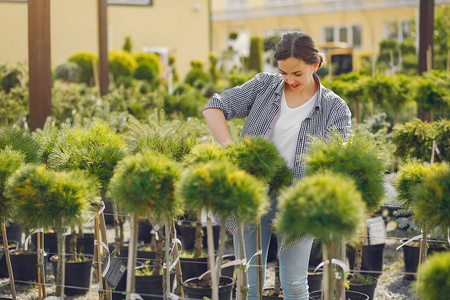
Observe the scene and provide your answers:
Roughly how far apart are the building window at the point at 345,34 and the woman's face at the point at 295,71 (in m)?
22.6

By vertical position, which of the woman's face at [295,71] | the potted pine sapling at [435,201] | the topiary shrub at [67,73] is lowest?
the potted pine sapling at [435,201]

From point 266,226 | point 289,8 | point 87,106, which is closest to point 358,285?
point 266,226

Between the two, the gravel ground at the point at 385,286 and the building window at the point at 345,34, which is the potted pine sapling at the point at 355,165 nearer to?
the gravel ground at the point at 385,286

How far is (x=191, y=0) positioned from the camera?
2078 centimetres

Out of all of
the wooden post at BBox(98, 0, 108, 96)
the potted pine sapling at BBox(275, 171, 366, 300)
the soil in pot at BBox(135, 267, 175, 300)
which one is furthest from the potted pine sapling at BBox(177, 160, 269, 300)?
the wooden post at BBox(98, 0, 108, 96)

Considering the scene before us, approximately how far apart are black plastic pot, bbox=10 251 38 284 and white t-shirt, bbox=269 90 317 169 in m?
2.08

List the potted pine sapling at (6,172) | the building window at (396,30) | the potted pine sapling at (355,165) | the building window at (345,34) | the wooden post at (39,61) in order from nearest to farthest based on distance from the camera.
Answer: the potted pine sapling at (355,165) → the potted pine sapling at (6,172) → the wooden post at (39,61) → the building window at (396,30) → the building window at (345,34)

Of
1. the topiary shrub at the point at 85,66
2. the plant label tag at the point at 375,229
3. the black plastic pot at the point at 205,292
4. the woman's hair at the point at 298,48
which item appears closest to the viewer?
the woman's hair at the point at 298,48

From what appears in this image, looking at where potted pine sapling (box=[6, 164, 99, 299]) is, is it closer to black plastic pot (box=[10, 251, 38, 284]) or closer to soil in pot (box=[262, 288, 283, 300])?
soil in pot (box=[262, 288, 283, 300])

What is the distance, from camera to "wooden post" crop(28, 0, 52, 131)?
4.08 m

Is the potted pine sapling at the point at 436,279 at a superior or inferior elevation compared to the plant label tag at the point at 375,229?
superior

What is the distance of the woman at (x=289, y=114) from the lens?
2.56m

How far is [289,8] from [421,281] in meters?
25.0

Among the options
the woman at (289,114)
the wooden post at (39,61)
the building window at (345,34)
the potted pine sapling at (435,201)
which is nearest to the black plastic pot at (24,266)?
the wooden post at (39,61)
